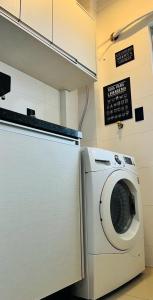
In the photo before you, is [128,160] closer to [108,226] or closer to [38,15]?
[108,226]

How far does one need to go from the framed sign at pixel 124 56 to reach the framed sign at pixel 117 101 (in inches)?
6.4

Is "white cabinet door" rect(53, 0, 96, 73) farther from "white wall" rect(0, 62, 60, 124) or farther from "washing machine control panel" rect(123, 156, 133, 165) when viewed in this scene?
"washing machine control panel" rect(123, 156, 133, 165)

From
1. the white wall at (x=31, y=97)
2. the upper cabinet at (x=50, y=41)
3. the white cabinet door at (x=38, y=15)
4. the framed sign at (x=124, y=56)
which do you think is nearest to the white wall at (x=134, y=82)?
the framed sign at (x=124, y=56)

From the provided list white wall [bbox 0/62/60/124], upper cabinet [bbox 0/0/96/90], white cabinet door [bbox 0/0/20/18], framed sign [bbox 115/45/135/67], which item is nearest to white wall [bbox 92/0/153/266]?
framed sign [bbox 115/45/135/67]

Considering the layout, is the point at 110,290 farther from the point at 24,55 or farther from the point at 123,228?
the point at 24,55

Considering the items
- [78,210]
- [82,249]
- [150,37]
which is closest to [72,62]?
[150,37]

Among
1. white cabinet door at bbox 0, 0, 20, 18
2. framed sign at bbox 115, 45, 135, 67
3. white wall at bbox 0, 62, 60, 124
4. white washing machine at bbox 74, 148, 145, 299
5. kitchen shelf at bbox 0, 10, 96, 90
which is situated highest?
framed sign at bbox 115, 45, 135, 67

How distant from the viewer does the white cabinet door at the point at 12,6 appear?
1.40 metres

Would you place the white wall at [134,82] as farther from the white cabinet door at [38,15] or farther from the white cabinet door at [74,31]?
the white cabinet door at [38,15]

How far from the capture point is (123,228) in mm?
1525

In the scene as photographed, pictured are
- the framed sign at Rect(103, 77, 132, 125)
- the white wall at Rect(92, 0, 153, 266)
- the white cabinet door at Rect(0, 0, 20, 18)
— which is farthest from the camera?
the framed sign at Rect(103, 77, 132, 125)

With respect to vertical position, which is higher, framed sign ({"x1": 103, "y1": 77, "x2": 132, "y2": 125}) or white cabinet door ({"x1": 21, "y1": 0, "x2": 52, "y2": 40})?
white cabinet door ({"x1": 21, "y1": 0, "x2": 52, "y2": 40})

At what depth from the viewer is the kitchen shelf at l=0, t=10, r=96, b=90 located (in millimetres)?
1506

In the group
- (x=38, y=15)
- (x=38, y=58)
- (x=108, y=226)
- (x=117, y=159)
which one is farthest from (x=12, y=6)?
(x=108, y=226)
